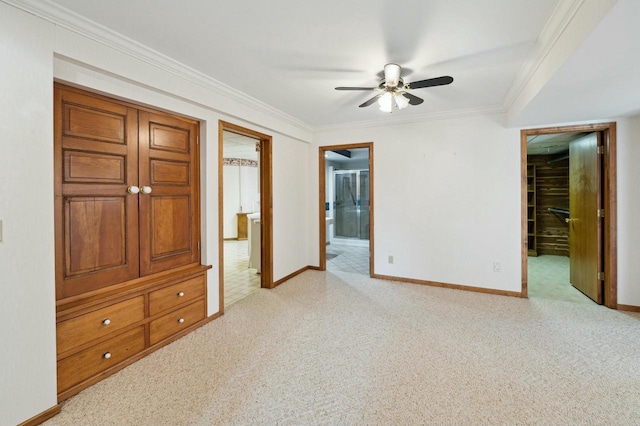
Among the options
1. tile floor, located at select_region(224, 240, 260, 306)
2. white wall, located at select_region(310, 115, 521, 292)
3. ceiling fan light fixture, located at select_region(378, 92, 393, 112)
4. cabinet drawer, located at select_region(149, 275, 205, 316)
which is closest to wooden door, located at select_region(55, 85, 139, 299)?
cabinet drawer, located at select_region(149, 275, 205, 316)

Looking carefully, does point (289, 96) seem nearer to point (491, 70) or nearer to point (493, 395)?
point (491, 70)

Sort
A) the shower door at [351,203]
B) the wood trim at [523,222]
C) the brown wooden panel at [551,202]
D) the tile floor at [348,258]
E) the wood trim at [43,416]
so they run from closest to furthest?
the wood trim at [43,416] → the wood trim at [523,222] → the tile floor at [348,258] → the brown wooden panel at [551,202] → the shower door at [351,203]

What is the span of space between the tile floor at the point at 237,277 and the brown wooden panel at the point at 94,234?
155 cm

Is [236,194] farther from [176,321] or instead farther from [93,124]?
[93,124]

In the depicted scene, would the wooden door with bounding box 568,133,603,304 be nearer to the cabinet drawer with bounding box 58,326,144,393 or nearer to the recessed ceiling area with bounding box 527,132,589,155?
the recessed ceiling area with bounding box 527,132,589,155

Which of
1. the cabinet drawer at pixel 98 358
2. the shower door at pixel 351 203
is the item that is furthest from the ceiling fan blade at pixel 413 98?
the shower door at pixel 351 203

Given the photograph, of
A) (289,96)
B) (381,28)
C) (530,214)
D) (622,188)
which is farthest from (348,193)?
(381,28)

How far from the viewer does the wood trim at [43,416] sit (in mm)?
1570

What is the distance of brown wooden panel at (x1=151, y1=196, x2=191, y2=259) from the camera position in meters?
2.47

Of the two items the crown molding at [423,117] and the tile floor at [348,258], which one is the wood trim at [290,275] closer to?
the tile floor at [348,258]

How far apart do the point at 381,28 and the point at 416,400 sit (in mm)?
2404

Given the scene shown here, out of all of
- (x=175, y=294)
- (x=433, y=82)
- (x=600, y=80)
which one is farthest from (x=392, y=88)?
(x=175, y=294)

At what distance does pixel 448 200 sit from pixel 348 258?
246cm

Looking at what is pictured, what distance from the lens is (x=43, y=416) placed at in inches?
63.9
